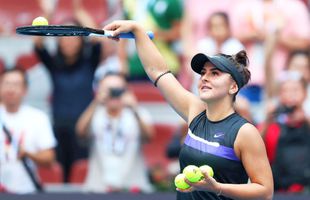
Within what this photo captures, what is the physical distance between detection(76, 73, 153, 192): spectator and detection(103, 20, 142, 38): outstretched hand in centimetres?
348

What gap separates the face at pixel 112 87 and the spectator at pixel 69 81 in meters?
0.49

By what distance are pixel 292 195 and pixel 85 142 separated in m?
2.58

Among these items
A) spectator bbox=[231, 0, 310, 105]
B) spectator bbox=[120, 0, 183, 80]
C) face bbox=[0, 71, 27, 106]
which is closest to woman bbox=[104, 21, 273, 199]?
face bbox=[0, 71, 27, 106]

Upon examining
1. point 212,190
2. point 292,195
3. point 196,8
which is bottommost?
point 292,195

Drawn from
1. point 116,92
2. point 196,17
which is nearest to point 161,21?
point 196,17

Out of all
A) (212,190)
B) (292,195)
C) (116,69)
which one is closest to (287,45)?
(116,69)

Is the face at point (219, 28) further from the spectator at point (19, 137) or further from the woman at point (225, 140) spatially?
the woman at point (225, 140)

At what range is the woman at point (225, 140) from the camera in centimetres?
514

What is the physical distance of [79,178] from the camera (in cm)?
959

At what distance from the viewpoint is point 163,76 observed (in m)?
5.84

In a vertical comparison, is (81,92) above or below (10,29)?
below

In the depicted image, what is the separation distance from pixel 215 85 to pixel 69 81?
4.69 m

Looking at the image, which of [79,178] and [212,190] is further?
[79,178]

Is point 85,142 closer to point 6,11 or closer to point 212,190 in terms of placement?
point 6,11
